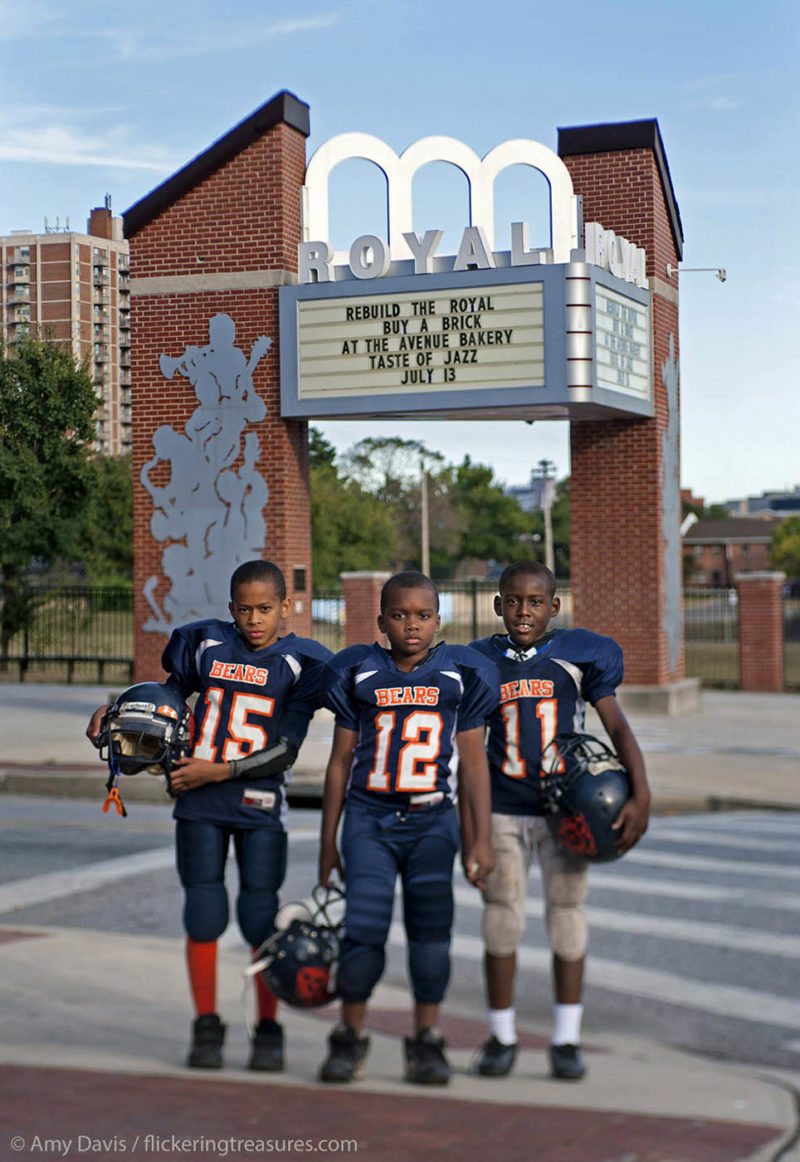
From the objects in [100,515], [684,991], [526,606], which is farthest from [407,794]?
[100,515]

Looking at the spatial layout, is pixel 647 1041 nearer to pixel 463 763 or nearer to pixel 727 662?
pixel 463 763

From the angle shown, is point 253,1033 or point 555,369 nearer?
point 253,1033

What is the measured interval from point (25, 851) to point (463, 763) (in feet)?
21.8

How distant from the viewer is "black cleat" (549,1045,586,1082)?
199 inches

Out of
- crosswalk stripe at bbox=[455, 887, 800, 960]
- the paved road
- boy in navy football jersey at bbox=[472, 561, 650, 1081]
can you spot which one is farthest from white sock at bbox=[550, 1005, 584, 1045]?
crosswalk stripe at bbox=[455, 887, 800, 960]

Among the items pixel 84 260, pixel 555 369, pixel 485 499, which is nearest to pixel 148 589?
pixel 555 369

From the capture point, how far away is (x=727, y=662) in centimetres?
3034

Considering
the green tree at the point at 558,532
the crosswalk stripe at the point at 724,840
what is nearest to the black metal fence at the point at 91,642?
the crosswalk stripe at the point at 724,840

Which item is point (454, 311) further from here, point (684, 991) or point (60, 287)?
point (684, 991)

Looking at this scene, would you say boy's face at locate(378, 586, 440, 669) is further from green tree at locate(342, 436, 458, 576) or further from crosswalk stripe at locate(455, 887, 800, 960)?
green tree at locate(342, 436, 458, 576)

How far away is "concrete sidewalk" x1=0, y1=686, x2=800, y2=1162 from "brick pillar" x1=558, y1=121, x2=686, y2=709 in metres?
13.4

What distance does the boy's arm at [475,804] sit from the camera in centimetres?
481

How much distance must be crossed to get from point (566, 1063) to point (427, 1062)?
1.75 ft

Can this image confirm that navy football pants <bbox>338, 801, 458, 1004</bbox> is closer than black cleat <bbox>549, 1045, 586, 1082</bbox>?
Yes
